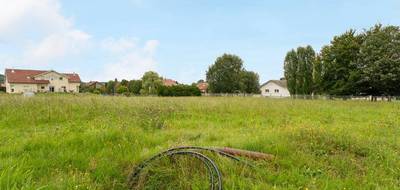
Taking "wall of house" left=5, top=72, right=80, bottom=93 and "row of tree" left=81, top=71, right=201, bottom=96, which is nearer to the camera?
"row of tree" left=81, top=71, right=201, bottom=96

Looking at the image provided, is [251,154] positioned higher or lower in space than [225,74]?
lower

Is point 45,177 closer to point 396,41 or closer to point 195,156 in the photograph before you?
point 195,156

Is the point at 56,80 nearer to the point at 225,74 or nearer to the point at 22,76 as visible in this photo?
the point at 22,76

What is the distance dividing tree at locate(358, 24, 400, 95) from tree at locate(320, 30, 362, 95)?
945 millimetres

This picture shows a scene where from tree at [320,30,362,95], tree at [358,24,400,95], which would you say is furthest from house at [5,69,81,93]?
tree at [358,24,400,95]

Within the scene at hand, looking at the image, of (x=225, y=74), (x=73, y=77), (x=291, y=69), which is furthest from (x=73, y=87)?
(x=291, y=69)

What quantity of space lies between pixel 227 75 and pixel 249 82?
320 inches

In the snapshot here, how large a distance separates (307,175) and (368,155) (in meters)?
A: 1.62

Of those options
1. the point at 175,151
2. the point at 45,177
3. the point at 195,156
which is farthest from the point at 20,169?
the point at 195,156

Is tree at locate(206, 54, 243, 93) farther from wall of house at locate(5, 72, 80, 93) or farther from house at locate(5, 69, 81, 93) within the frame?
wall of house at locate(5, 72, 80, 93)

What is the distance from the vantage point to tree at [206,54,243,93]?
57656 millimetres

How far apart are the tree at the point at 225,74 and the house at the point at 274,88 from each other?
10472mm

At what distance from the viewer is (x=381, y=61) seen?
26.0m

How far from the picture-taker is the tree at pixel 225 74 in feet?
189
